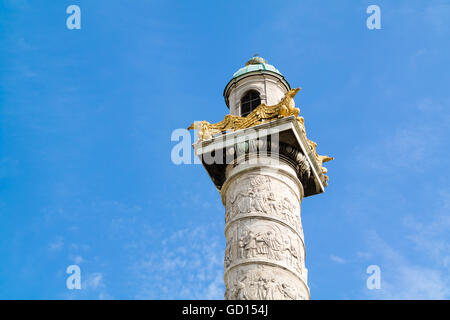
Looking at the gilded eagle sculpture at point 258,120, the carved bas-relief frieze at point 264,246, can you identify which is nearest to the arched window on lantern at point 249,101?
the gilded eagle sculpture at point 258,120

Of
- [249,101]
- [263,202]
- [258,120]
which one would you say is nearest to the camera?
[263,202]

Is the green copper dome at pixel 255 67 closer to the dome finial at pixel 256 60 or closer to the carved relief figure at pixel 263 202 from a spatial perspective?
the dome finial at pixel 256 60

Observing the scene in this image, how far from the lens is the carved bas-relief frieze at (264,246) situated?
1026cm

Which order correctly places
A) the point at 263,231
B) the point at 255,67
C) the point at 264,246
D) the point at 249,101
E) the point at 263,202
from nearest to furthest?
the point at 264,246 → the point at 263,231 → the point at 263,202 → the point at 249,101 → the point at 255,67

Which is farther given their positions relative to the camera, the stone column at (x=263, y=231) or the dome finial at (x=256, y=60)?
the dome finial at (x=256, y=60)

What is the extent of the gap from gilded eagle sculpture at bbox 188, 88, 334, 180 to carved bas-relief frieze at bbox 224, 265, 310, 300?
3383 mm

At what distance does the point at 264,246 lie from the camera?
10.4 meters

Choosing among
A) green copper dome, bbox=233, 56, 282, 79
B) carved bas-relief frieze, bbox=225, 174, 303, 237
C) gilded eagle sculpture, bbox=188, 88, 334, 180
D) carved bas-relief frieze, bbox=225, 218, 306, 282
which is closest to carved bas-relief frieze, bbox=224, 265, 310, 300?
carved bas-relief frieze, bbox=225, 218, 306, 282

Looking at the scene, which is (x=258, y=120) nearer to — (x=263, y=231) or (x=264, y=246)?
(x=263, y=231)

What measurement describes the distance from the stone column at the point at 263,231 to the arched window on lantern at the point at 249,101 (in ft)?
6.95

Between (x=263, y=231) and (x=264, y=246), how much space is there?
0.34 metres

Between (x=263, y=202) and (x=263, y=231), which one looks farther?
(x=263, y=202)

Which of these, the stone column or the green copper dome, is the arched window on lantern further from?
the stone column

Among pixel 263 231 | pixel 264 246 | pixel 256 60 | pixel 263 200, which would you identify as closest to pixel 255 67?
pixel 256 60
